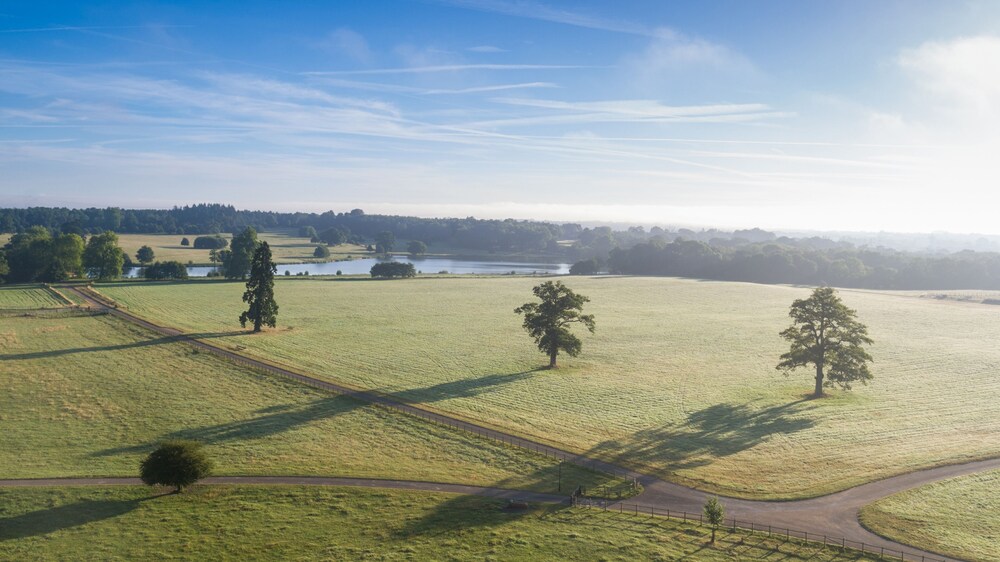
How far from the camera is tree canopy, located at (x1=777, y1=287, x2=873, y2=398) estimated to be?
6053cm

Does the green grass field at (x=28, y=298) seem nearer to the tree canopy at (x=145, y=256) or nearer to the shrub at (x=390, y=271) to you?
the tree canopy at (x=145, y=256)

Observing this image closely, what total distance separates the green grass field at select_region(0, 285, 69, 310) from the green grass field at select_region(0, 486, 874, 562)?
82.3 m

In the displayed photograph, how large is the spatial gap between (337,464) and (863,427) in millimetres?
44666

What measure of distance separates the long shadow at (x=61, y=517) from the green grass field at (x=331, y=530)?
0.19 ft

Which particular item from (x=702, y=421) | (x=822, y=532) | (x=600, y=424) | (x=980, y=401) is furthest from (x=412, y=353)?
(x=980, y=401)

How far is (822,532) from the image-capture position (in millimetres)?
33094

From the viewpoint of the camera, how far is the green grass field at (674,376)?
147 ft

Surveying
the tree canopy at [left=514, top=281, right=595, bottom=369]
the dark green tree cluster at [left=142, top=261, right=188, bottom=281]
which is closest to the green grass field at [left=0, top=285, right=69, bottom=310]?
the dark green tree cluster at [left=142, top=261, right=188, bottom=281]

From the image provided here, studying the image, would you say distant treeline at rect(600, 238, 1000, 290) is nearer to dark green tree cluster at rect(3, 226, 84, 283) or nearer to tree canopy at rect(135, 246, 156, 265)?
dark green tree cluster at rect(3, 226, 84, 283)

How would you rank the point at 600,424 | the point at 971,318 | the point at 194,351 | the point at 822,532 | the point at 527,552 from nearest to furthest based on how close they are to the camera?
the point at 527,552 < the point at 822,532 < the point at 600,424 < the point at 194,351 < the point at 971,318

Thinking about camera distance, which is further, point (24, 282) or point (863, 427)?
point (24, 282)

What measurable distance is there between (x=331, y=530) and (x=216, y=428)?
2047cm

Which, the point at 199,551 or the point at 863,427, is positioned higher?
the point at 863,427

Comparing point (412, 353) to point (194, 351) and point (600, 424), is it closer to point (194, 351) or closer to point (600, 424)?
point (194, 351)
